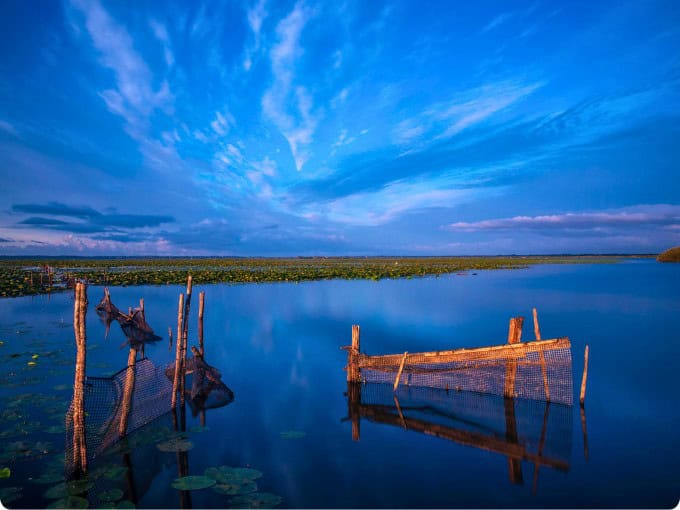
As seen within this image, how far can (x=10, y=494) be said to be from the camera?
25.6ft

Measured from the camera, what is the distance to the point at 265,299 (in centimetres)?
3875

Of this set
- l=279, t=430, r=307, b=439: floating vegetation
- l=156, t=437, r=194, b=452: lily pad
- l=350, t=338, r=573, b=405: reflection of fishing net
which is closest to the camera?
l=156, t=437, r=194, b=452: lily pad

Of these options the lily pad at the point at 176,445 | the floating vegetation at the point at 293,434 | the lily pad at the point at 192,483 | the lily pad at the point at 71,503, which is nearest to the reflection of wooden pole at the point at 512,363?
the floating vegetation at the point at 293,434

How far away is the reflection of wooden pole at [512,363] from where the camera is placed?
12.2m

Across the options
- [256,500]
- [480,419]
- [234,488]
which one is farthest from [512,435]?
[234,488]

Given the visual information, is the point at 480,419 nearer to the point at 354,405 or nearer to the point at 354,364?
the point at 354,405

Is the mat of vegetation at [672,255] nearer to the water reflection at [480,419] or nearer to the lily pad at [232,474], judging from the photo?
the water reflection at [480,419]

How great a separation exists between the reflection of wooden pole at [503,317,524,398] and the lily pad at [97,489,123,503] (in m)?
10.5

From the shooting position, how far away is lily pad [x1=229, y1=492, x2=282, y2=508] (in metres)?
7.72

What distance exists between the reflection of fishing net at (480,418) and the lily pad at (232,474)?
14.0ft

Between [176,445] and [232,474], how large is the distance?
2119 millimetres

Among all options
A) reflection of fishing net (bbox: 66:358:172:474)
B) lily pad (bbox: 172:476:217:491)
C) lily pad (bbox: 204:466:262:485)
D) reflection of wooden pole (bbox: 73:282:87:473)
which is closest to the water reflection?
lily pad (bbox: 204:466:262:485)

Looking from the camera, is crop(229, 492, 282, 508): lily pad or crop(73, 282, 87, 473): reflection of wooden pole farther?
crop(73, 282, 87, 473): reflection of wooden pole

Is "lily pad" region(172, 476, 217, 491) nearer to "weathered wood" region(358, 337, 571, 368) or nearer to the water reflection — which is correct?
the water reflection
